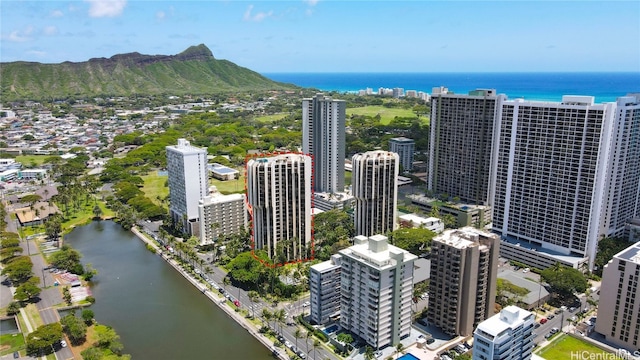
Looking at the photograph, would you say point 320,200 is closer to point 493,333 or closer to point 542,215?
point 542,215

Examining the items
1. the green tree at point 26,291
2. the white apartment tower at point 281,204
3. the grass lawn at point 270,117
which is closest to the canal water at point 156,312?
the green tree at point 26,291

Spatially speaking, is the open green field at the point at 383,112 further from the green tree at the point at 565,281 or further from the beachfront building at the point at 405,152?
the green tree at the point at 565,281

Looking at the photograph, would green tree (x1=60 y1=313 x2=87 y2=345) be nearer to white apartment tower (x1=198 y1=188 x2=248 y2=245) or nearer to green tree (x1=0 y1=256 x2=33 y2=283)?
green tree (x1=0 y1=256 x2=33 y2=283)

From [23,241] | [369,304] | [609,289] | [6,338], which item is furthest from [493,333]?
[23,241]

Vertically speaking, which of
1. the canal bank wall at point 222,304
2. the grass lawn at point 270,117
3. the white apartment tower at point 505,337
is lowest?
the canal bank wall at point 222,304

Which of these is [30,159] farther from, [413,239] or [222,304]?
[413,239]

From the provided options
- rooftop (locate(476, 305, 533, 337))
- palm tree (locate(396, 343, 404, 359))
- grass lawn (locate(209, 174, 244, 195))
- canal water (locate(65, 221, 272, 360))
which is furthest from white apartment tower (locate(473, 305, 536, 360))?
grass lawn (locate(209, 174, 244, 195))
